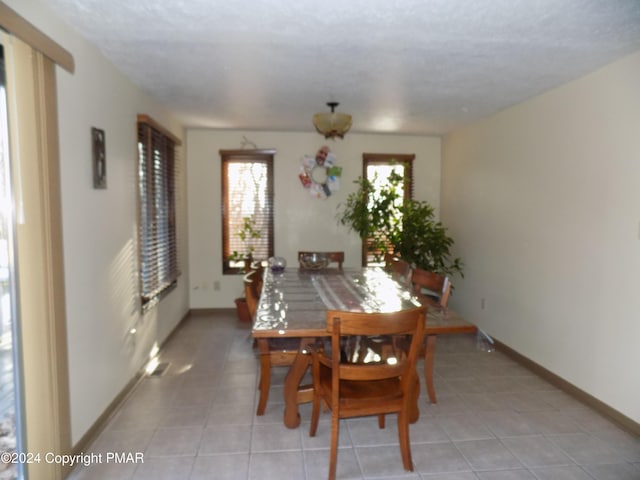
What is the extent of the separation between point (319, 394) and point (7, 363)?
1482mm

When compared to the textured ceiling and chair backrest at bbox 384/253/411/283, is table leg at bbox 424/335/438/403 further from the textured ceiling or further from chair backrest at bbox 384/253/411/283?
the textured ceiling

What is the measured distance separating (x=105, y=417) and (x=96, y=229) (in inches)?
46.4

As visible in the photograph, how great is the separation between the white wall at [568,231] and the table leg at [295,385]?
1.98m

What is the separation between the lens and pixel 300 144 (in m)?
5.36

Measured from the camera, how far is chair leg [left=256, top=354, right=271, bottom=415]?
2768mm

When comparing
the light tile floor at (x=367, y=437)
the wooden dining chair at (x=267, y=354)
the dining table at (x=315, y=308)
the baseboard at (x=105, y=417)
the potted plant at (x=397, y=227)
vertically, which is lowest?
the light tile floor at (x=367, y=437)

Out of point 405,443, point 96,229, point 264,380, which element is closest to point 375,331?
point 405,443

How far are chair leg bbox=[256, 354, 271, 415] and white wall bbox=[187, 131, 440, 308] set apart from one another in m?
2.74

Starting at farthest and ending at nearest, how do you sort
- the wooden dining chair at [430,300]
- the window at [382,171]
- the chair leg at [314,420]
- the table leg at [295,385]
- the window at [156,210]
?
1. the window at [382,171]
2. the window at [156,210]
3. the wooden dining chair at [430,300]
4. the table leg at [295,385]
5. the chair leg at [314,420]

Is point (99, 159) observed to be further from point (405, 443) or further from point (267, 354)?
point (405, 443)

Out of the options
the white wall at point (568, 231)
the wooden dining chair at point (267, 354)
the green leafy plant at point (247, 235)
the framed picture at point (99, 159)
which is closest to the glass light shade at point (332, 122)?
the wooden dining chair at point (267, 354)

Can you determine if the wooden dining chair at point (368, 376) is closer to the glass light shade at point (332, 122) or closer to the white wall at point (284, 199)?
the glass light shade at point (332, 122)

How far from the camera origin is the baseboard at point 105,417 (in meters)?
2.38

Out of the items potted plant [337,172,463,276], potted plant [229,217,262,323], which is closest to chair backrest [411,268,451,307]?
potted plant [337,172,463,276]
